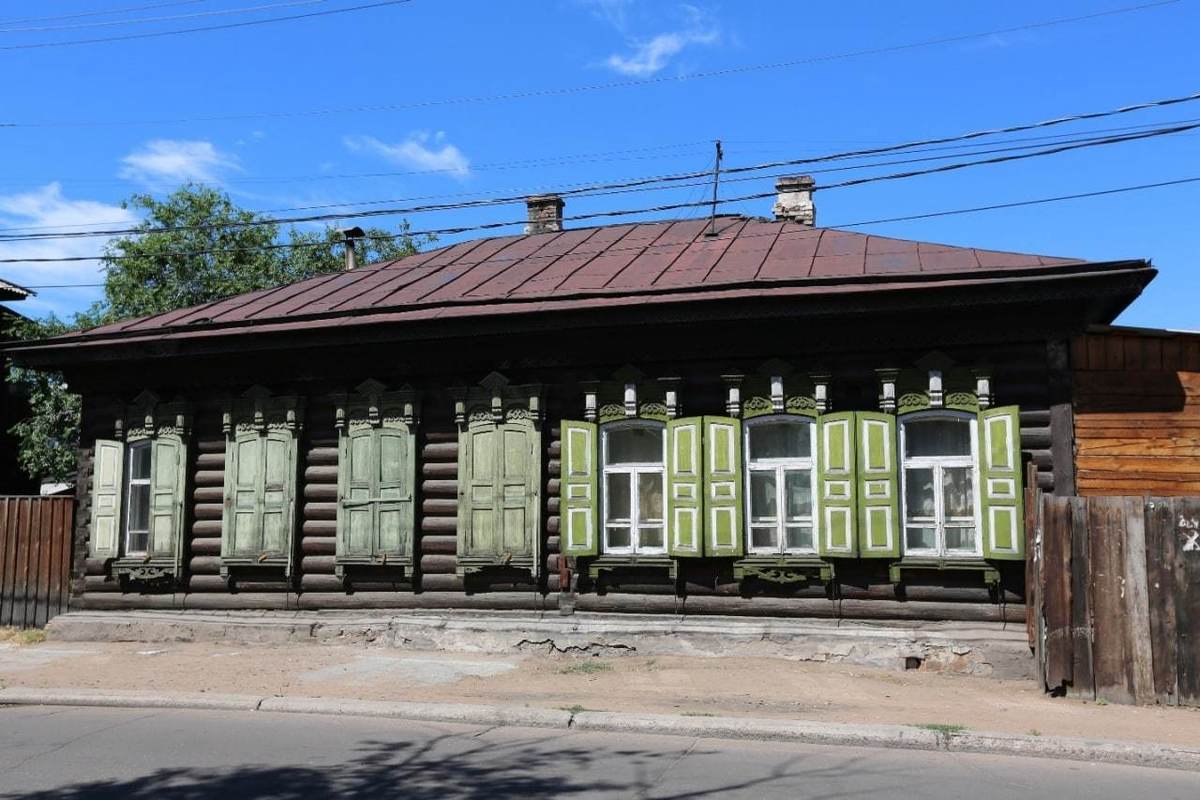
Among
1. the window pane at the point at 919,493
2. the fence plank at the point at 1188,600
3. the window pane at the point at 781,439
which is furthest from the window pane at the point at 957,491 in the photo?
the fence plank at the point at 1188,600

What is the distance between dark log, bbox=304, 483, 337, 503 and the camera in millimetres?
12039

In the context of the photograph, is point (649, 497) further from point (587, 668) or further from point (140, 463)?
point (140, 463)

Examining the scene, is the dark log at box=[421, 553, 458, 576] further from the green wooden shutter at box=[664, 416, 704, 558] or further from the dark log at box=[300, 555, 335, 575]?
the green wooden shutter at box=[664, 416, 704, 558]

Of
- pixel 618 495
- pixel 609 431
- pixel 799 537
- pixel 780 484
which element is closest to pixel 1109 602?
pixel 799 537

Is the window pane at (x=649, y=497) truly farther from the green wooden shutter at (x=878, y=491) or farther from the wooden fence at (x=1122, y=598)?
the wooden fence at (x=1122, y=598)

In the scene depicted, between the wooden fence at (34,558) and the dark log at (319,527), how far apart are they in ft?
11.7

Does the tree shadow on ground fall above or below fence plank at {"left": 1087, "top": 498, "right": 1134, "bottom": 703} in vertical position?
below

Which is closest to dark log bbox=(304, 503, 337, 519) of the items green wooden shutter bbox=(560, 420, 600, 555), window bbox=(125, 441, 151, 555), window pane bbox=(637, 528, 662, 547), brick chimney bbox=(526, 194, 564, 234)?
window bbox=(125, 441, 151, 555)

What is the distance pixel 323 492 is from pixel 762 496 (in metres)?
5.32

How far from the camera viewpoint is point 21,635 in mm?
12477

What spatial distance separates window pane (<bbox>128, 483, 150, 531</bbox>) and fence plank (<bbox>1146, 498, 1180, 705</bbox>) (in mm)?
11451

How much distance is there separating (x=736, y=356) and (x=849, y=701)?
3920mm

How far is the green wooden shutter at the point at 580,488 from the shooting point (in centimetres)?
1088

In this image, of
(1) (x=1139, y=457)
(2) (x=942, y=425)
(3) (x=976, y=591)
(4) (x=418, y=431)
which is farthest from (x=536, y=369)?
(1) (x=1139, y=457)
